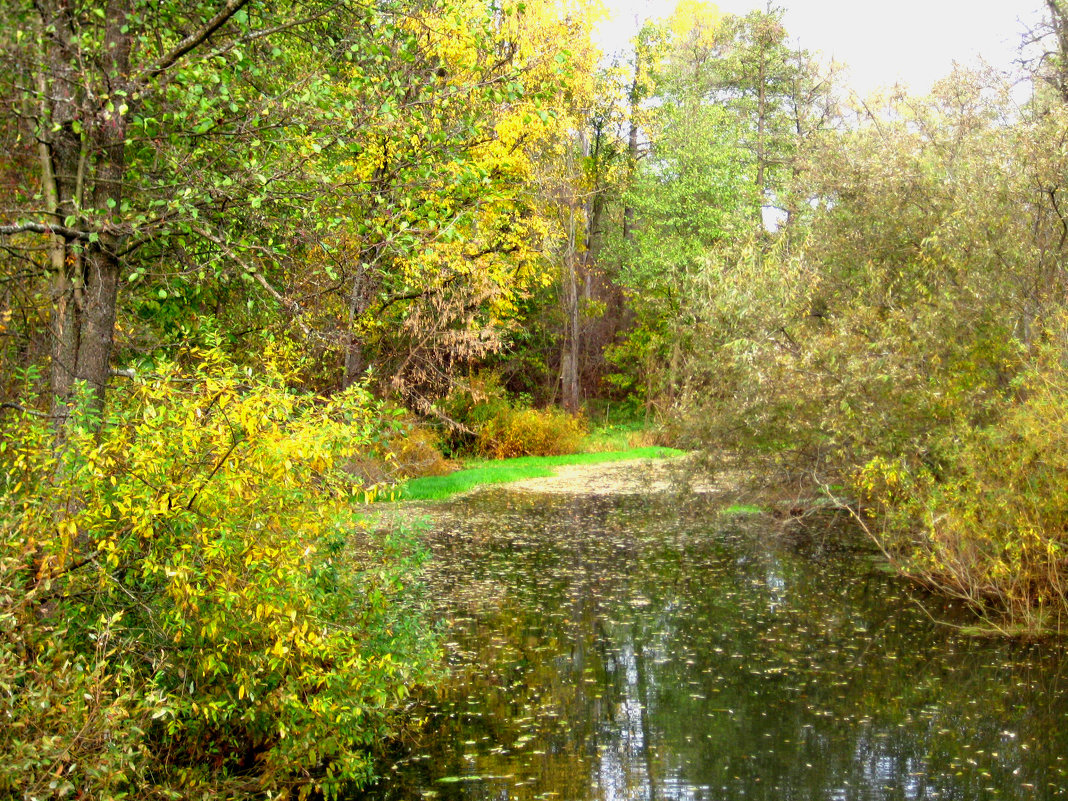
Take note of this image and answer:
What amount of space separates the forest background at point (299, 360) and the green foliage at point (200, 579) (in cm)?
3

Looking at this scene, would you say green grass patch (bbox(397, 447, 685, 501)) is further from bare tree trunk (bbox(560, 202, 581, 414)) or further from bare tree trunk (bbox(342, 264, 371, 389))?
bare tree trunk (bbox(560, 202, 581, 414))

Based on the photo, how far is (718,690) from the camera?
8414 millimetres

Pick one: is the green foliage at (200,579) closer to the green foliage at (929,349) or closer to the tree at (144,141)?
the tree at (144,141)

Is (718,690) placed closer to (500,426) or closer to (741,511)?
(741,511)

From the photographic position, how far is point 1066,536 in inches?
368

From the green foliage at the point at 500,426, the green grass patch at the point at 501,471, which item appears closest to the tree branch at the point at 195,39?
the green grass patch at the point at 501,471

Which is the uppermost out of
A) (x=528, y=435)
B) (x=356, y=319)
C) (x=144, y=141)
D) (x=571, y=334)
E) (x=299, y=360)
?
(x=571, y=334)

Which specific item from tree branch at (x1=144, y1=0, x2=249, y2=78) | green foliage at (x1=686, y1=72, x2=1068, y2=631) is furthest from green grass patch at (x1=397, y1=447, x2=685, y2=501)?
tree branch at (x1=144, y1=0, x2=249, y2=78)

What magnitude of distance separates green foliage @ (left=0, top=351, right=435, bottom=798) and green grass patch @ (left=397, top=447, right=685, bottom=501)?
12.1 m

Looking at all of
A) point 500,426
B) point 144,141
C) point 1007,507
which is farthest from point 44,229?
point 500,426

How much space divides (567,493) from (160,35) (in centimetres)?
1548

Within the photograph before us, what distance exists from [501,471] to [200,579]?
61.4 ft

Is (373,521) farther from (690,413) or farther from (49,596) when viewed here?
(690,413)

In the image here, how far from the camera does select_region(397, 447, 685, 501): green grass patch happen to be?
20.7 metres
